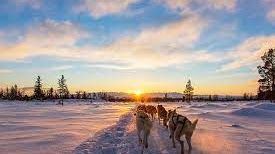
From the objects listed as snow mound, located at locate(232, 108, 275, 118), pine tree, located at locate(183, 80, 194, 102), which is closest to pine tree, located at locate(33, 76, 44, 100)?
pine tree, located at locate(183, 80, 194, 102)

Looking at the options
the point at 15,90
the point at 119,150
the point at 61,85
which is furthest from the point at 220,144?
the point at 15,90

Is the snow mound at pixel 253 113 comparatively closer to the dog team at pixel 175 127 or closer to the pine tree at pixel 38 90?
the dog team at pixel 175 127

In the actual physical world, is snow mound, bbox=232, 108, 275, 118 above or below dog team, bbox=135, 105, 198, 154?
below

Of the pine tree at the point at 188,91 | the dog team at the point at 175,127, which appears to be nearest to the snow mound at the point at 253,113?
the dog team at the point at 175,127

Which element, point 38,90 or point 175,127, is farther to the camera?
point 38,90

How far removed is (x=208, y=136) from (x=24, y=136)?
6746 millimetres

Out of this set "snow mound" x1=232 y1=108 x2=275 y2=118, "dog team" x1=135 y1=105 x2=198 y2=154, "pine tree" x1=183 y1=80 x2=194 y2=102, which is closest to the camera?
"dog team" x1=135 y1=105 x2=198 y2=154

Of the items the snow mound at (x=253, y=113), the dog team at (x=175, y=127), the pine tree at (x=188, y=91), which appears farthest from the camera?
the pine tree at (x=188, y=91)

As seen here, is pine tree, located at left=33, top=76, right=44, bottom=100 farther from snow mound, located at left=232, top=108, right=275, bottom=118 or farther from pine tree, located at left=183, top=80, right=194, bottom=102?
snow mound, located at left=232, top=108, right=275, bottom=118

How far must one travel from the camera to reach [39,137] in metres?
14.2

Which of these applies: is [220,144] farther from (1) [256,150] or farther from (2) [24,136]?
(2) [24,136]

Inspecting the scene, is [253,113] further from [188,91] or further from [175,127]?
[188,91]

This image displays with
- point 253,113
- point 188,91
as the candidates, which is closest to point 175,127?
point 253,113

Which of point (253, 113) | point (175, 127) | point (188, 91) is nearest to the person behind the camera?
point (175, 127)
